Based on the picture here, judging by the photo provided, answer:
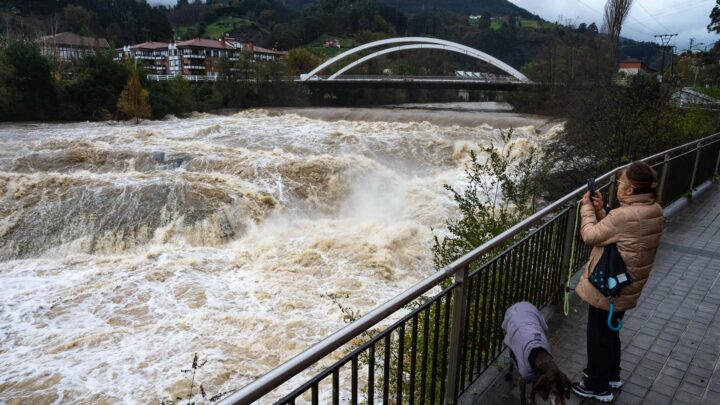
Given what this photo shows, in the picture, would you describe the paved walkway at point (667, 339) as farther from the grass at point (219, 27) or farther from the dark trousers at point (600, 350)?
the grass at point (219, 27)

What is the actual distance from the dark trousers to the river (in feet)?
15.6

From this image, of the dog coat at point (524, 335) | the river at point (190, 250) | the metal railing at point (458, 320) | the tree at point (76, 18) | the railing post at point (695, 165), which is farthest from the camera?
the tree at point (76, 18)

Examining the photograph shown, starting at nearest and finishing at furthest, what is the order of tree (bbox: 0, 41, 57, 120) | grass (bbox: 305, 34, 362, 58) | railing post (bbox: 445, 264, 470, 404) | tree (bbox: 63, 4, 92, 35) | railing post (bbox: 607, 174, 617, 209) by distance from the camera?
railing post (bbox: 445, 264, 470, 404) < railing post (bbox: 607, 174, 617, 209) < tree (bbox: 0, 41, 57, 120) < tree (bbox: 63, 4, 92, 35) < grass (bbox: 305, 34, 362, 58)

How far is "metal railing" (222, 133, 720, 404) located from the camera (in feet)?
5.76

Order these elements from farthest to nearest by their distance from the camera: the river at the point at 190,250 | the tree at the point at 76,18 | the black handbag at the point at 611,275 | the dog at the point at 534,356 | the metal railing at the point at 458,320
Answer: the tree at the point at 76,18 → the river at the point at 190,250 → the black handbag at the point at 611,275 → the dog at the point at 534,356 → the metal railing at the point at 458,320

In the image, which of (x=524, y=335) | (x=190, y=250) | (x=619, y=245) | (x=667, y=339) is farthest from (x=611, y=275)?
(x=190, y=250)

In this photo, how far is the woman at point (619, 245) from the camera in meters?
2.69

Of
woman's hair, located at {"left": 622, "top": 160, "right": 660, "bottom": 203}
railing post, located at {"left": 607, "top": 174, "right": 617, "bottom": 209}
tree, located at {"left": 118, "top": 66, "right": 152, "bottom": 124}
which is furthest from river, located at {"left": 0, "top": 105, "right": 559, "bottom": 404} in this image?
tree, located at {"left": 118, "top": 66, "right": 152, "bottom": 124}

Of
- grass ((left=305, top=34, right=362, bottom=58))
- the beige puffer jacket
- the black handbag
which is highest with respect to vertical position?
grass ((left=305, top=34, right=362, bottom=58))

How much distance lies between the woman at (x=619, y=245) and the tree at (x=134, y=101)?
32230 millimetres

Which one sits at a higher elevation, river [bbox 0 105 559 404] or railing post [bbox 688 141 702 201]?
railing post [bbox 688 141 702 201]

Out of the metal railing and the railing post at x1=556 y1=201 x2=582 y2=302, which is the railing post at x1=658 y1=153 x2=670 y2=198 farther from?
the railing post at x1=556 y1=201 x2=582 y2=302

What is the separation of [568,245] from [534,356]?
196 centimetres

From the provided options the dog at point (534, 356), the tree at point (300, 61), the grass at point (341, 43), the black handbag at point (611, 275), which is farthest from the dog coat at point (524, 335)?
the grass at point (341, 43)
